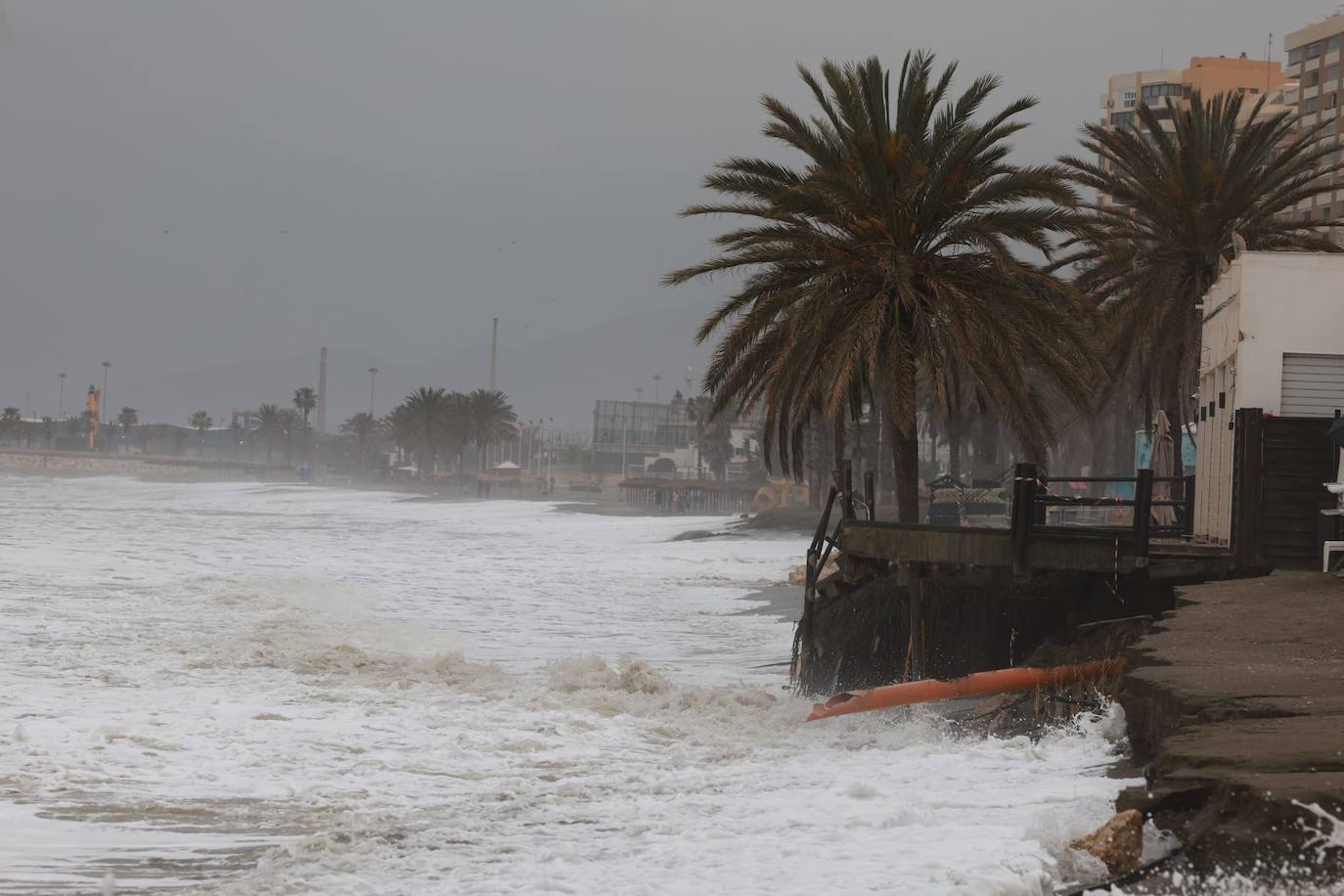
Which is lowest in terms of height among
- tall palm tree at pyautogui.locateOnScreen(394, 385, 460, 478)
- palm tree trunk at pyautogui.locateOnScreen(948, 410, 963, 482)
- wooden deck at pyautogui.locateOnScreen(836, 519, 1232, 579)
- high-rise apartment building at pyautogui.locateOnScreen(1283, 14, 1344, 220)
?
wooden deck at pyautogui.locateOnScreen(836, 519, 1232, 579)

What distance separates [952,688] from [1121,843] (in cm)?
669

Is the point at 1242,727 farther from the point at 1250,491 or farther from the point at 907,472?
the point at 907,472

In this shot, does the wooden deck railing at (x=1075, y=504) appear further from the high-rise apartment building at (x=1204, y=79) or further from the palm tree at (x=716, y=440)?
the palm tree at (x=716, y=440)

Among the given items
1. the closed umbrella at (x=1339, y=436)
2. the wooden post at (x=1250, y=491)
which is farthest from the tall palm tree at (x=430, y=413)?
the closed umbrella at (x=1339, y=436)

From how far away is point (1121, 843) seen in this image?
7.31 meters

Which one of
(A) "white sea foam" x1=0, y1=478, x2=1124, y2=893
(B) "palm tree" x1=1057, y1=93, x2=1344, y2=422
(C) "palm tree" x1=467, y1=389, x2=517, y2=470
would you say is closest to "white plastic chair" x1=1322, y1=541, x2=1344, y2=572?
(A) "white sea foam" x1=0, y1=478, x2=1124, y2=893

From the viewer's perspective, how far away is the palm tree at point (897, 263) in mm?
21688

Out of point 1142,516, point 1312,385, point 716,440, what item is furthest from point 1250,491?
point 716,440

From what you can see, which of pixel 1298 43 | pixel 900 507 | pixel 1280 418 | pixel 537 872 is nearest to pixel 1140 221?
pixel 900 507

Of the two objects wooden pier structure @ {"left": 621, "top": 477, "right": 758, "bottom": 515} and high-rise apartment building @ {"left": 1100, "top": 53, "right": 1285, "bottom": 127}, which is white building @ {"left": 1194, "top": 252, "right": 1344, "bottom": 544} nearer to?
wooden pier structure @ {"left": 621, "top": 477, "right": 758, "bottom": 515}

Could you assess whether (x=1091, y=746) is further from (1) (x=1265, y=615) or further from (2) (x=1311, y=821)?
(2) (x=1311, y=821)

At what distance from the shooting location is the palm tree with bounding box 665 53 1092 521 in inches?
854

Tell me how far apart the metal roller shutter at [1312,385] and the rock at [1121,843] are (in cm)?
1198

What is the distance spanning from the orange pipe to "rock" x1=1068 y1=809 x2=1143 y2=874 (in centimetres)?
637
